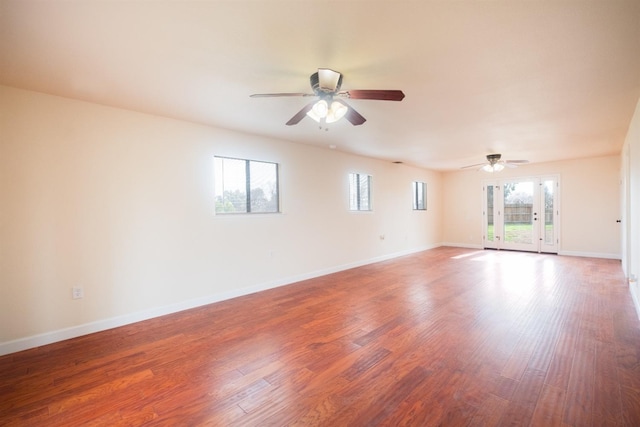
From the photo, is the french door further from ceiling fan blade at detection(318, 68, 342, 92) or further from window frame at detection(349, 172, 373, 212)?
ceiling fan blade at detection(318, 68, 342, 92)

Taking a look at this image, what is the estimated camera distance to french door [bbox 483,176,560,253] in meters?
7.48

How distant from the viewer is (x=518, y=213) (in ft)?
26.3

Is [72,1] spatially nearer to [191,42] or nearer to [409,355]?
[191,42]

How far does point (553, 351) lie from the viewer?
2.46 meters

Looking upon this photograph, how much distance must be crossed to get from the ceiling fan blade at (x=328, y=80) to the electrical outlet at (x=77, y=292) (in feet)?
10.8

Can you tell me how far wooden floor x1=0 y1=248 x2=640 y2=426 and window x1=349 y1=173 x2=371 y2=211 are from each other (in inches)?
111

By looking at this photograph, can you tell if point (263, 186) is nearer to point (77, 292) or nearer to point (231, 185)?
point (231, 185)

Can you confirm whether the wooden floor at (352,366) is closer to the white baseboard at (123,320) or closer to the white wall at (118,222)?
the white baseboard at (123,320)

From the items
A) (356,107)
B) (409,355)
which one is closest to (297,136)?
(356,107)

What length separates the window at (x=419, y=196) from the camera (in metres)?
8.45

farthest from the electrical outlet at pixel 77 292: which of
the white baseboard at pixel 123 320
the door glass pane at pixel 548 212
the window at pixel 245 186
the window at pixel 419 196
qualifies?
the door glass pane at pixel 548 212

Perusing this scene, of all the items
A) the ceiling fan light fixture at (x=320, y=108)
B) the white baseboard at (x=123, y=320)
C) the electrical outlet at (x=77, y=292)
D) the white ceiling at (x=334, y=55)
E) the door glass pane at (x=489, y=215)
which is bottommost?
the white baseboard at (x=123, y=320)

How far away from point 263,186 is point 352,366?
10.4 ft

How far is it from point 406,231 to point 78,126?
721cm
